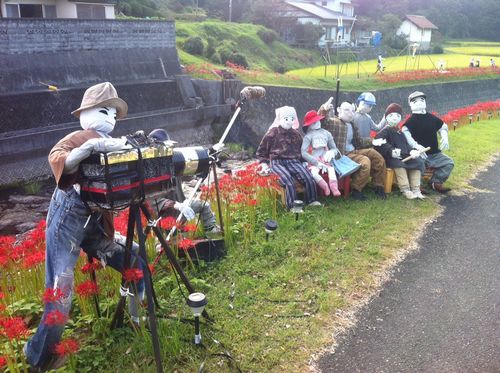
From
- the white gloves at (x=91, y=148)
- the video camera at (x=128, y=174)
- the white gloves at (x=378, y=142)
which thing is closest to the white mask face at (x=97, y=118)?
the video camera at (x=128, y=174)

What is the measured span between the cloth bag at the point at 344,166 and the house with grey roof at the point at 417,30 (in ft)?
126

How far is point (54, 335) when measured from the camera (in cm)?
326

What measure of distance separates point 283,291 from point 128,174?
87.7 inches

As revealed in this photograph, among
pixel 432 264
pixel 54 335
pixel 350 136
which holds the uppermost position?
pixel 350 136

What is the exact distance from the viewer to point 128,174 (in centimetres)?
302

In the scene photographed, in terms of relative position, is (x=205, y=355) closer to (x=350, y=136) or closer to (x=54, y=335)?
(x=54, y=335)

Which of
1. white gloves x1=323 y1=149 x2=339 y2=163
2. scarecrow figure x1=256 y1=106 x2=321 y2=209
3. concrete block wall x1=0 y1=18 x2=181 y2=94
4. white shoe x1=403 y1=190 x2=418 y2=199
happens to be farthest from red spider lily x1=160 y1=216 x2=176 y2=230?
concrete block wall x1=0 y1=18 x2=181 y2=94

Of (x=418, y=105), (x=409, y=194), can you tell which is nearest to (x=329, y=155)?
(x=409, y=194)

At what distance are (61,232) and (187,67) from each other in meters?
16.3

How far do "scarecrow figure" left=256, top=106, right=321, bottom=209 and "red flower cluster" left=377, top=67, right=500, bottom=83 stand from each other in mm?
16485

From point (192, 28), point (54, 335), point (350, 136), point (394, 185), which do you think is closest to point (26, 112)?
point (350, 136)

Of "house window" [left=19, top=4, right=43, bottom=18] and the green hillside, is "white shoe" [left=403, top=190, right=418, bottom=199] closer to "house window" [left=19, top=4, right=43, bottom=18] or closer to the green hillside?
the green hillside

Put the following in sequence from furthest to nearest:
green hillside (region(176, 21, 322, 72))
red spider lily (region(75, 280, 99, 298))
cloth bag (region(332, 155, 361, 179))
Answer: green hillside (region(176, 21, 322, 72)), cloth bag (region(332, 155, 361, 179)), red spider lily (region(75, 280, 99, 298))

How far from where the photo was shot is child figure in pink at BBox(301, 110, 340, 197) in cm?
686
